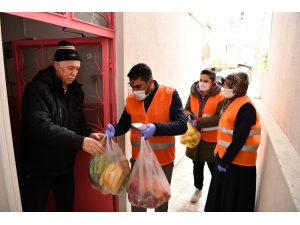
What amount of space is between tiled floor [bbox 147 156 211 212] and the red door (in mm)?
848

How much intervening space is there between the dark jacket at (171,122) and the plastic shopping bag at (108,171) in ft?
0.98

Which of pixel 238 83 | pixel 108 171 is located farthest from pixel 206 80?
pixel 108 171

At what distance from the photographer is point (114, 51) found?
6.52 ft

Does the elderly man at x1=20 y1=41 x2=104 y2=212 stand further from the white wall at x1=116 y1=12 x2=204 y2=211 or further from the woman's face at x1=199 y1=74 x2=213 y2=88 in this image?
the woman's face at x1=199 y1=74 x2=213 y2=88

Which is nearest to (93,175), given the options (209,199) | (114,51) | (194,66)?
(114,51)

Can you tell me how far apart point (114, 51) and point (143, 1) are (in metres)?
0.99

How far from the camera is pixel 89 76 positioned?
2.08 meters

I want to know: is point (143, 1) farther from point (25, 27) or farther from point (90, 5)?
point (25, 27)

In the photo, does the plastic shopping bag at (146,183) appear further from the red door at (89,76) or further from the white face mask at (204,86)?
the white face mask at (204,86)

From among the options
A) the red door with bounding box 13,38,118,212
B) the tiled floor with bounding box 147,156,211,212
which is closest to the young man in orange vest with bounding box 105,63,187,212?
the red door with bounding box 13,38,118,212

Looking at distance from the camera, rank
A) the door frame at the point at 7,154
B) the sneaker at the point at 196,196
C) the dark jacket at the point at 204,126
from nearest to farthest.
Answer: the door frame at the point at 7,154 → the dark jacket at the point at 204,126 → the sneaker at the point at 196,196

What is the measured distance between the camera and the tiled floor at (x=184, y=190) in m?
2.79

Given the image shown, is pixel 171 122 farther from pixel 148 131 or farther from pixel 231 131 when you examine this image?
pixel 231 131

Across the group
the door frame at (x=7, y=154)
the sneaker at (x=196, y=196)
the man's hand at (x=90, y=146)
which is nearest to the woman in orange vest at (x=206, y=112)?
the sneaker at (x=196, y=196)
